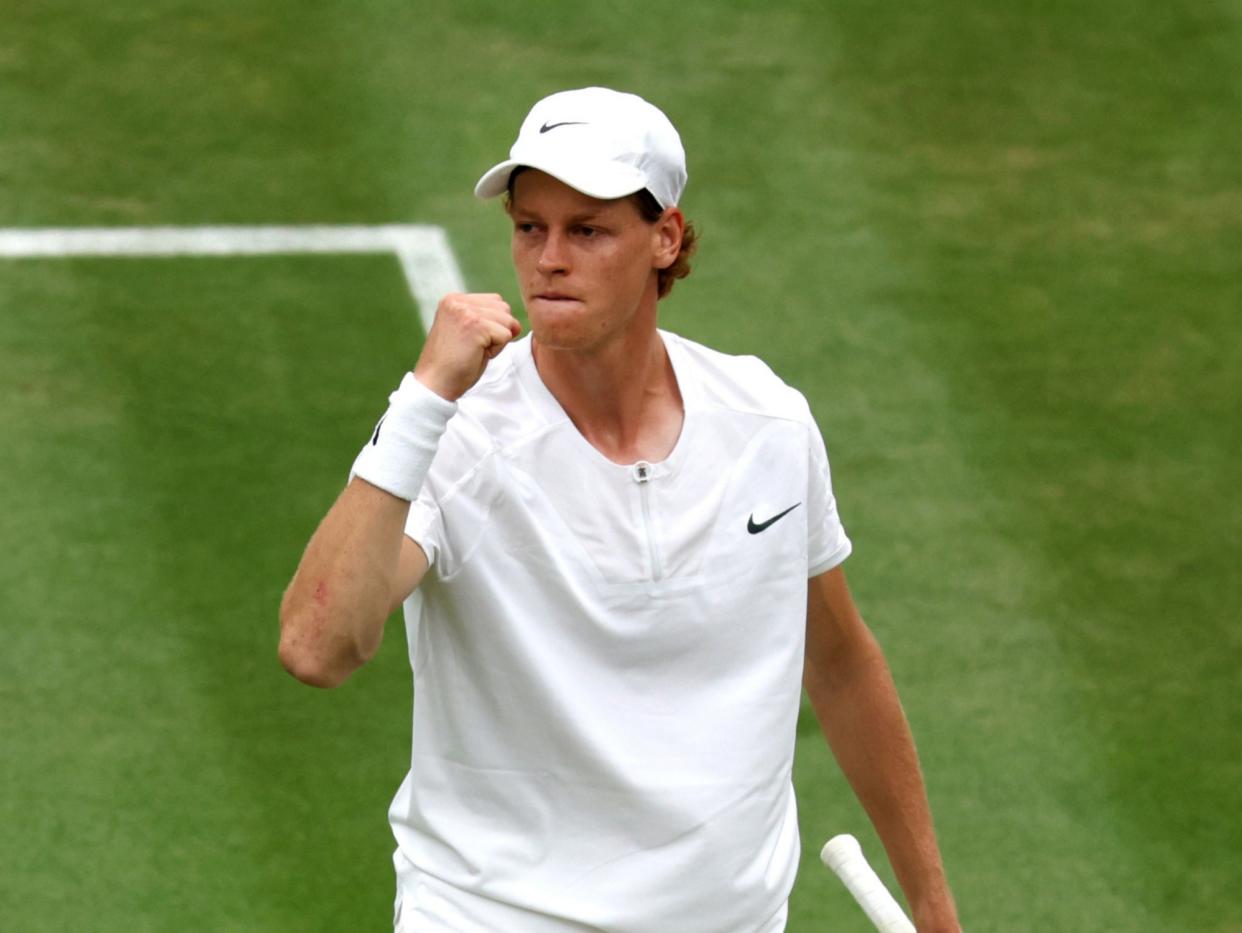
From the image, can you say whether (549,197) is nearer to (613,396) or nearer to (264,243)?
(613,396)

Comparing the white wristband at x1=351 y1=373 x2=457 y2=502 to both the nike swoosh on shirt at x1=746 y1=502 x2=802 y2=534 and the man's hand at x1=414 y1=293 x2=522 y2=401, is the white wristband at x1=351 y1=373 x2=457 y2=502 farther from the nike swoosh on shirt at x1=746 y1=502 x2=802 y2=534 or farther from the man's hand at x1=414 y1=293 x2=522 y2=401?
the nike swoosh on shirt at x1=746 y1=502 x2=802 y2=534

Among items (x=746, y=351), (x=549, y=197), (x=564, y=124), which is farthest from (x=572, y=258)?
(x=746, y=351)

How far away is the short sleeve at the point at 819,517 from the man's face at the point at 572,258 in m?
0.54

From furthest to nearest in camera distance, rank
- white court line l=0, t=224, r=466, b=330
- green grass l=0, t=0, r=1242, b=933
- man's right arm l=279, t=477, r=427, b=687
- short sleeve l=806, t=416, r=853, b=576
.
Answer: white court line l=0, t=224, r=466, b=330, green grass l=0, t=0, r=1242, b=933, short sleeve l=806, t=416, r=853, b=576, man's right arm l=279, t=477, r=427, b=687

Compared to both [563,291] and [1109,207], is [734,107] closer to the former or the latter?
[1109,207]

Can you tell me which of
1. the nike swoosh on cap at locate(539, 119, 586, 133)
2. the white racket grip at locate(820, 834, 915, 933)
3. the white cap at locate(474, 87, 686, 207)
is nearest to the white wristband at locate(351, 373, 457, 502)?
the white cap at locate(474, 87, 686, 207)

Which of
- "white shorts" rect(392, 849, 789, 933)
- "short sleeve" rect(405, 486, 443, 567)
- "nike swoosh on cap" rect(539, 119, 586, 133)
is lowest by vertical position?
"white shorts" rect(392, 849, 789, 933)

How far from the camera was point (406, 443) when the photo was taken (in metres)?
3.88

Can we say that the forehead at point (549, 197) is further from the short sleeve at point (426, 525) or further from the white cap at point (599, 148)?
the short sleeve at point (426, 525)

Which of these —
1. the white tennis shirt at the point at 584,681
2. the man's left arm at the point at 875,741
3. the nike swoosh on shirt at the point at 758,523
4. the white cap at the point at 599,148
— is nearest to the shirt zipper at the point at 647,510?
the white tennis shirt at the point at 584,681

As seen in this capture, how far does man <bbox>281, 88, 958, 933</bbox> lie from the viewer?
4.15 metres

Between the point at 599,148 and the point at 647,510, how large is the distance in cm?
66

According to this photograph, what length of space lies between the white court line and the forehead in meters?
4.10

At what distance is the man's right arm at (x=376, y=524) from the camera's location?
3.88 metres
